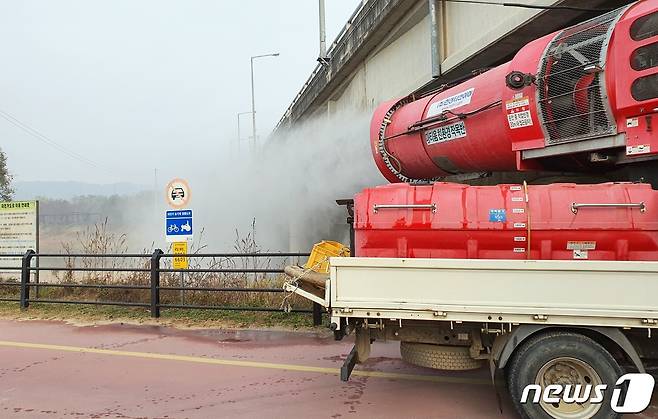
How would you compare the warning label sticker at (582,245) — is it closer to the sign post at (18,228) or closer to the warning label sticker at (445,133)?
the warning label sticker at (445,133)

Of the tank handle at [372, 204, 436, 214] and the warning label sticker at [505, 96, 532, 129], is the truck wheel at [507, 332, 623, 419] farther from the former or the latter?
the warning label sticker at [505, 96, 532, 129]

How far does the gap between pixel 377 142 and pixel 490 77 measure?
2370 mm

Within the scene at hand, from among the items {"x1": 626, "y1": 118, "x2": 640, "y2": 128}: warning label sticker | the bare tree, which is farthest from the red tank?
the bare tree

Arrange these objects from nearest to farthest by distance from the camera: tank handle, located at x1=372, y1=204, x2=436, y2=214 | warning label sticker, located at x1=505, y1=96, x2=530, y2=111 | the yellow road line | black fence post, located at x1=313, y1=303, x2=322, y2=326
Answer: tank handle, located at x1=372, y1=204, x2=436, y2=214 < warning label sticker, located at x1=505, y1=96, x2=530, y2=111 < the yellow road line < black fence post, located at x1=313, y1=303, x2=322, y2=326

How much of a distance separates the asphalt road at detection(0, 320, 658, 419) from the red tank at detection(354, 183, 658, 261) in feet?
4.86

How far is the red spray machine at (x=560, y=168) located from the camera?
3902 millimetres

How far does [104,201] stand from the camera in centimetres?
4119

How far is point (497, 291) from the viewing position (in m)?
3.91

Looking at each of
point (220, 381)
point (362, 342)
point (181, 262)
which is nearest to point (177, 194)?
point (181, 262)

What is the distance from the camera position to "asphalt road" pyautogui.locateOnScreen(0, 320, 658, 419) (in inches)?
179

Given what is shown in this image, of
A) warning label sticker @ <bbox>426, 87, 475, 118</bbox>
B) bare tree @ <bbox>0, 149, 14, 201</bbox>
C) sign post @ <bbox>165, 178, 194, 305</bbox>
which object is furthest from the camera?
bare tree @ <bbox>0, 149, 14, 201</bbox>

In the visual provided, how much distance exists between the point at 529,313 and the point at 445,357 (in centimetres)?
88

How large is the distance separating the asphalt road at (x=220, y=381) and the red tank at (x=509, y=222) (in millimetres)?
1480

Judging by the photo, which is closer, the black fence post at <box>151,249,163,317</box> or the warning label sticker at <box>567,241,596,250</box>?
the warning label sticker at <box>567,241,596,250</box>
